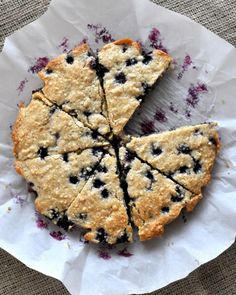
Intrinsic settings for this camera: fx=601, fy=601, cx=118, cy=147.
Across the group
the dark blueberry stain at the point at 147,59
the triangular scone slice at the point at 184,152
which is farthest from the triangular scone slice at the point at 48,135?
the dark blueberry stain at the point at 147,59

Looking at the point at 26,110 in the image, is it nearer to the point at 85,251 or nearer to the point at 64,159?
the point at 64,159

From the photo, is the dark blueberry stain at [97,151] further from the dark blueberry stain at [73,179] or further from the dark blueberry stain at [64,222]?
the dark blueberry stain at [64,222]

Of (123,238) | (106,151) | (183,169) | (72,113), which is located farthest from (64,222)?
(183,169)

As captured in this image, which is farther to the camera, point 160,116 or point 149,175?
point 160,116

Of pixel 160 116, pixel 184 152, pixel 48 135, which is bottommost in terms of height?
pixel 184 152

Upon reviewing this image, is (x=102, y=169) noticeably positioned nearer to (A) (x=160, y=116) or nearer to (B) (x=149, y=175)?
(B) (x=149, y=175)
